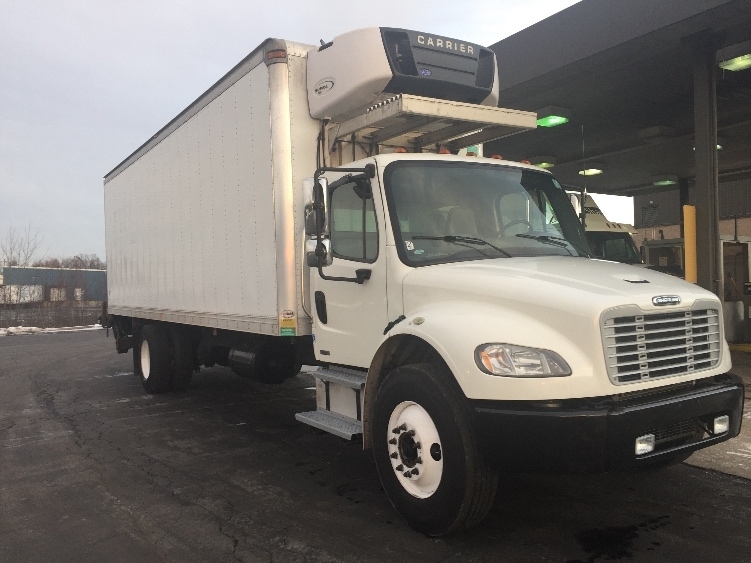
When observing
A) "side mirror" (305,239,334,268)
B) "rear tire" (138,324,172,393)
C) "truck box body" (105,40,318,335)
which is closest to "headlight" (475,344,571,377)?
"side mirror" (305,239,334,268)

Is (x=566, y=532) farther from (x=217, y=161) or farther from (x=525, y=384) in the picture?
(x=217, y=161)

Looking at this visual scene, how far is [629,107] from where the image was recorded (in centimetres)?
1362

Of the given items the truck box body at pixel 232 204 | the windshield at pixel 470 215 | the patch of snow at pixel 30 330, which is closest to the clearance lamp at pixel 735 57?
the windshield at pixel 470 215

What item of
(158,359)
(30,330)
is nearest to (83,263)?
(30,330)

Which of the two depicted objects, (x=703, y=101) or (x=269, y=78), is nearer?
(x=269, y=78)

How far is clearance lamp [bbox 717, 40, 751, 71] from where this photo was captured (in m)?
10.2

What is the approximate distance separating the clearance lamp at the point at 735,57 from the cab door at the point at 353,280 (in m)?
8.24

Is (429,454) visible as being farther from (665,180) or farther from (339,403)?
(665,180)

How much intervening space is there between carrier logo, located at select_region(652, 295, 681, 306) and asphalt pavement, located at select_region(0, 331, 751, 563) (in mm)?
1481

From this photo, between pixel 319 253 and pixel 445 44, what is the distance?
242 cm

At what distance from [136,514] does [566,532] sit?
3.05 meters

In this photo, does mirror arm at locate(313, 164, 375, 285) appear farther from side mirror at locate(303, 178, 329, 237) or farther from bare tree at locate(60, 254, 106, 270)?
bare tree at locate(60, 254, 106, 270)

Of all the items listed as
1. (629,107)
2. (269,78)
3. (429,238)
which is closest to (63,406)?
(269,78)

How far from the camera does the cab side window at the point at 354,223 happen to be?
4.92 meters
